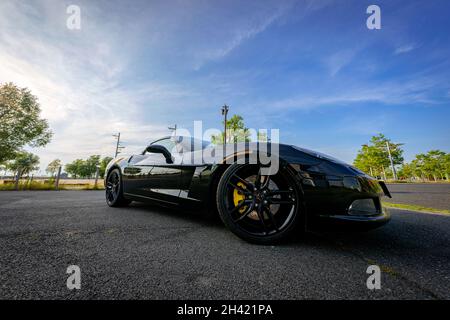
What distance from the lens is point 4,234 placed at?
1.71 metres

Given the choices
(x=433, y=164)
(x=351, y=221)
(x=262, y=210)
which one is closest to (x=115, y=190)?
(x=262, y=210)

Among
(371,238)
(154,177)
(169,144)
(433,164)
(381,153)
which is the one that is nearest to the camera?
(371,238)

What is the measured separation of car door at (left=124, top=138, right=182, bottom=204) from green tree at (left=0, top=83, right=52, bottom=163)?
25.0m

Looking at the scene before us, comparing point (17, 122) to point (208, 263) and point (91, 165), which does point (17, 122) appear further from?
point (91, 165)

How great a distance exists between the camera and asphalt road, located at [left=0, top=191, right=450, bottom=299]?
93 centimetres

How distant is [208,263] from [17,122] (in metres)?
28.2

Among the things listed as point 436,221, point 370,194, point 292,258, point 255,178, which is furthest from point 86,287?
point 436,221

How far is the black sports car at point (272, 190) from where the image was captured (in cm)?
150

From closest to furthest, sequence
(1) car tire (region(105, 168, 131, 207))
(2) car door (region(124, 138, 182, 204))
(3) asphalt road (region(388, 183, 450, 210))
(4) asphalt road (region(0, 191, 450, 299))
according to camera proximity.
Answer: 1. (4) asphalt road (region(0, 191, 450, 299))
2. (2) car door (region(124, 138, 182, 204))
3. (1) car tire (region(105, 168, 131, 207))
4. (3) asphalt road (region(388, 183, 450, 210))

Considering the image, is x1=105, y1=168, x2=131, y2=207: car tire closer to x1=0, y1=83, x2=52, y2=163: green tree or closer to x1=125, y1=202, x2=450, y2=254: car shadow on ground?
x1=125, y1=202, x2=450, y2=254: car shadow on ground

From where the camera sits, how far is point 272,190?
1.69 meters

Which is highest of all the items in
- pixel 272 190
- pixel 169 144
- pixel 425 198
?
pixel 169 144

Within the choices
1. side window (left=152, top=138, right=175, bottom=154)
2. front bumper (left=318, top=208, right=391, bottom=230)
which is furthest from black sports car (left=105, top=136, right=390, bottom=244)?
side window (left=152, top=138, right=175, bottom=154)
